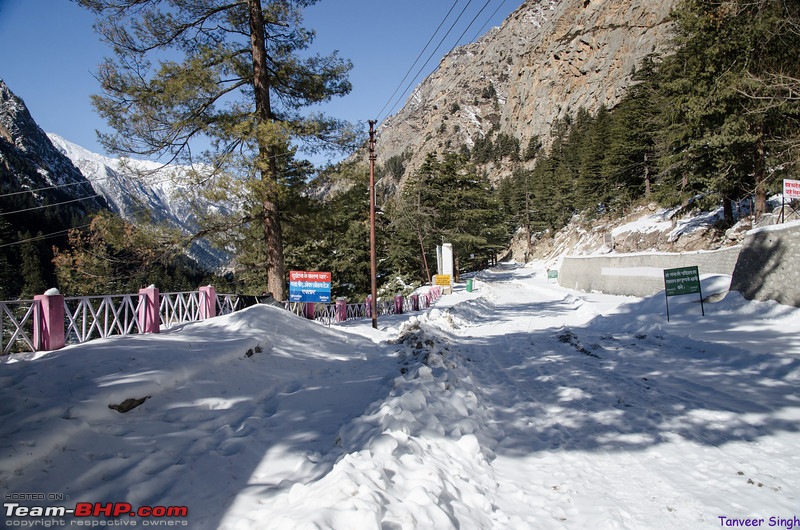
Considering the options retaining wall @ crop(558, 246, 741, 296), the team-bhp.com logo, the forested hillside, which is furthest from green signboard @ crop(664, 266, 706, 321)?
the team-bhp.com logo

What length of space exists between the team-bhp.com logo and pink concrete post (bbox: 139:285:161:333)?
663cm

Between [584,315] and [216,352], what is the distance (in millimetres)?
14799

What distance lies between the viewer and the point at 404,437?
3.78 metres

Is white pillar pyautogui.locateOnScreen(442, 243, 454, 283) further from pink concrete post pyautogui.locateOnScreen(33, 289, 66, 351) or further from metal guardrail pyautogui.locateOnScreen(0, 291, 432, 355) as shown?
pink concrete post pyautogui.locateOnScreen(33, 289, 66, 351)

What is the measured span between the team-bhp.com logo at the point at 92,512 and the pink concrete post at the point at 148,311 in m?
6.63

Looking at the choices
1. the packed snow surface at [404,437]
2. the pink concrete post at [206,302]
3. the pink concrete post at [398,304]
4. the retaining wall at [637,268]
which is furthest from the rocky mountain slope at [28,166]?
the packed snow surface at [404,437]

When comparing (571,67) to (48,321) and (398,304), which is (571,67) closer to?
(398,304)

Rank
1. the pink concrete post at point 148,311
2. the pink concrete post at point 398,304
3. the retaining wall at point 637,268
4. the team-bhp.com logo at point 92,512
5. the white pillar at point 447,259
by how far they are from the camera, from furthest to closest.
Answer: the white pillar at point 447,259
the pink concrete post at point 398,304
the retaining wall at point 637,268
the pink concrete post at point 148,311
the team-bhp.com logo at point 92,512

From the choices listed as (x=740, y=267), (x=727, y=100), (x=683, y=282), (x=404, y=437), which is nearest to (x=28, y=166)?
(x=404, y=437)

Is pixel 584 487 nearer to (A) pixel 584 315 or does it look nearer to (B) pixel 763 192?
(A) pixel 584 315

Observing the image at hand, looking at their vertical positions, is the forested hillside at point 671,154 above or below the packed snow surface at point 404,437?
above

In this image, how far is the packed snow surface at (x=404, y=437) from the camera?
9.41 ft

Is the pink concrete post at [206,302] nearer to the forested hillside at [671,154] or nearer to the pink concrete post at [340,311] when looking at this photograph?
the pink concrete post at [340,311]

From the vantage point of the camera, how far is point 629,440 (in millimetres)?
4246
